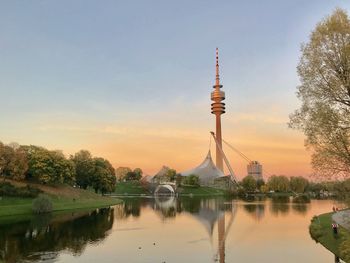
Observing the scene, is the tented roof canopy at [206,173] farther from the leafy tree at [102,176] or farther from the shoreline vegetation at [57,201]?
the shoreline vegetation at [57,201]

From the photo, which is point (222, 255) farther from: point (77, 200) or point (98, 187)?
point (98, 187)

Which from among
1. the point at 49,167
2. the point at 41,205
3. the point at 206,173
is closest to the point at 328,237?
the point at 41,205

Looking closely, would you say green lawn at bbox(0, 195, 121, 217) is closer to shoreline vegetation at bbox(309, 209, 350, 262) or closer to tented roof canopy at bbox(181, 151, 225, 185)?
shoreline vegetation at bbox(309, 209, 350, 262)

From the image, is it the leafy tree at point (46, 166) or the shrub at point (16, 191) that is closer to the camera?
the shrub at point (16, 191)

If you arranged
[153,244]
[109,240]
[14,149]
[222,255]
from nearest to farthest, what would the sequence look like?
[222,255]
[153,244]
[109,240]
[14,149]

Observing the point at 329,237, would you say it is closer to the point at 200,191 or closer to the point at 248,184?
the point at 248,184

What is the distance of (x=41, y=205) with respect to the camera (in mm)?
62438

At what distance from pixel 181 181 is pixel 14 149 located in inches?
4680

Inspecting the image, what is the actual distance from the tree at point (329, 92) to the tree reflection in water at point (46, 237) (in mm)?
22423

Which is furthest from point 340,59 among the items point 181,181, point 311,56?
point 181,181

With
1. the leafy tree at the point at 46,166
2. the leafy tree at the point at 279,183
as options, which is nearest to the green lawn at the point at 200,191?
the leafy tree at the point at 279,183

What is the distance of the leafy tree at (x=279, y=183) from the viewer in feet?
552

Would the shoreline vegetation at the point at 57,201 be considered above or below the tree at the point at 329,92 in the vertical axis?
below

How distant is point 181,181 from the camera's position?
605 ft
